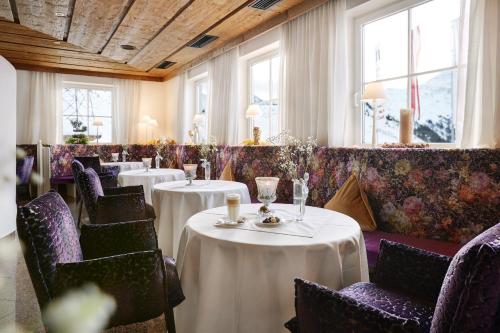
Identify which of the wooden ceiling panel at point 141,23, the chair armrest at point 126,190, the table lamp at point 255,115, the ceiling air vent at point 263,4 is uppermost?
the wooden ceiling panel at point 141,23

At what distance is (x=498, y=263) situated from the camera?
68 cm

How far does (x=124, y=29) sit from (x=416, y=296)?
17.0 feet

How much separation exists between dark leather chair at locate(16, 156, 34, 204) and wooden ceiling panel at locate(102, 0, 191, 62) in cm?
248

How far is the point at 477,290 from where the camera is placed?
689mm

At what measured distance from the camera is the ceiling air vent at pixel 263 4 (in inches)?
155

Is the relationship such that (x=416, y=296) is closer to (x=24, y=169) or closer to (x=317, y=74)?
(x=317, y=74)

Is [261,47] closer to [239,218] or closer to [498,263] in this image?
[239,218]

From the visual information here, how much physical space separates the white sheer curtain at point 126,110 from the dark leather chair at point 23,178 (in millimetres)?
2096

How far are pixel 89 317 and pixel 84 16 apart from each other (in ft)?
14.9

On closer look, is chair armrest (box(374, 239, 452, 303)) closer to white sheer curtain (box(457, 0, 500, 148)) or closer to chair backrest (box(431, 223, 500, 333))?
chair backrest (box(431, 223, 500, 333))

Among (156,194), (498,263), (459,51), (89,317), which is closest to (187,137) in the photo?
(156,194)

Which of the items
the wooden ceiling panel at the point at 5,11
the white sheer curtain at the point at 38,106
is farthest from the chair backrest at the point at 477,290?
the white sheer curtain at the point at 38,106

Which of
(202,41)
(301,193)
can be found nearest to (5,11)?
(202,41)

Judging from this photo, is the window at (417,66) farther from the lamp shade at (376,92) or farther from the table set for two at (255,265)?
the table set for two at (255,265)
